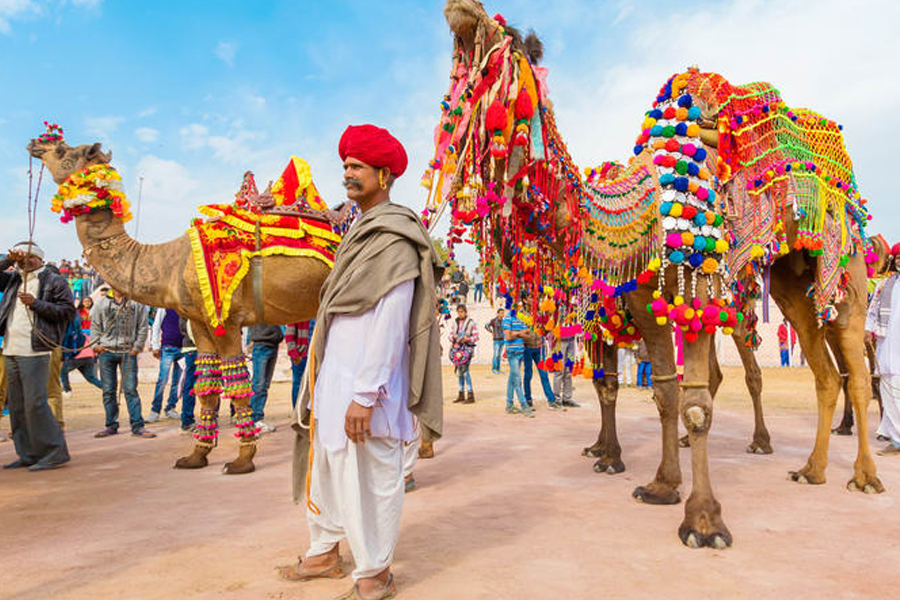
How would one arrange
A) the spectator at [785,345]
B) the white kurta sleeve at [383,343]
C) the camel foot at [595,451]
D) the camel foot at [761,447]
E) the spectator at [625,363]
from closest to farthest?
the white kurta sleeve at [383,343] < the camel foot at [595,451] < the camel foot at [761,447] < the spectator at [625,363] < the spectator at [785,345]

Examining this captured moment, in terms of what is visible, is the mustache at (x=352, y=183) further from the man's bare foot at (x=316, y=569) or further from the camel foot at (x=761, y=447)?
the camel foot at (x=761, y=447)

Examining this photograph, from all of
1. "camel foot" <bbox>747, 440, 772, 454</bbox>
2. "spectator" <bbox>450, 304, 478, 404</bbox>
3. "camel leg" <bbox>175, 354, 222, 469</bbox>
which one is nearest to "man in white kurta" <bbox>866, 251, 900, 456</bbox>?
"camel foot" <bbox>747, 440, 772, 454</bbox>

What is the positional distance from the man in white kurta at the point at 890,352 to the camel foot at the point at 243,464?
661 centimetres

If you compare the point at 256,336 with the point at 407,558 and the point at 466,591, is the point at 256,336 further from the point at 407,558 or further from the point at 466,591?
the point at 466,591

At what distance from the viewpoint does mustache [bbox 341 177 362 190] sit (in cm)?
293

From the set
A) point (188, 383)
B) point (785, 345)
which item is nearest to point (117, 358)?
point (188, 383)

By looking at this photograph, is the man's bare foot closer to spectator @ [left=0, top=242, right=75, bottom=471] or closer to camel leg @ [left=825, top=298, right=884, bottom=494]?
spectator @ [left=0, top=242, right=75, bottom=471]

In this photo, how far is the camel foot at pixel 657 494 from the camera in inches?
170

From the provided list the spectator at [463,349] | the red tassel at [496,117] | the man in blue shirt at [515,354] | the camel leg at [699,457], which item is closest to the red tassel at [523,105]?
the red tassel at [496,117]

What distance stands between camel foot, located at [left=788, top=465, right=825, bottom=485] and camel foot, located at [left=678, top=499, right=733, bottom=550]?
6.29 ft

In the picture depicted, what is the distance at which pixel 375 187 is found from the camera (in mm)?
→ 2980

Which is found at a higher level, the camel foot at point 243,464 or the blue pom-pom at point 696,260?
the blue pom-pom at point 696,260

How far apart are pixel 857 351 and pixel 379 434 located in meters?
4.60

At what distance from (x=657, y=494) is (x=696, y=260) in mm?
1833
